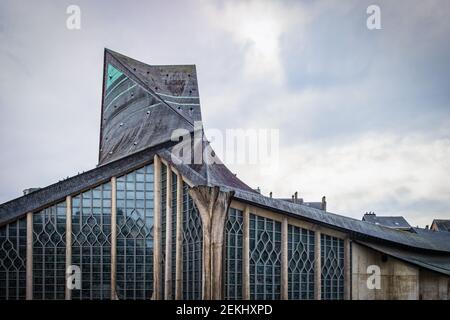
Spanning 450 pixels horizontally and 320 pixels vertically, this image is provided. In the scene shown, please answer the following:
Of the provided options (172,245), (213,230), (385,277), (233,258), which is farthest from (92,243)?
(385,277)

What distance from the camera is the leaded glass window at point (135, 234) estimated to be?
2292 cm

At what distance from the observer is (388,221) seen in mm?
63781

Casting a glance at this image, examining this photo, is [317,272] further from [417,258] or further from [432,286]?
[432,286]

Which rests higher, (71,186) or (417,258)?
(71,186)

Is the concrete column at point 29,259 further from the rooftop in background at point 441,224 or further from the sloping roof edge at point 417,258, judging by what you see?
the rooftop in background at point 441,224

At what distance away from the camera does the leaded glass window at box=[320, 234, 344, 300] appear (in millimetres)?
22406

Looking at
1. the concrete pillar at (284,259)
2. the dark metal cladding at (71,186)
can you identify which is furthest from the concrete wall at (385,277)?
the dark metal cladding at (71,186)

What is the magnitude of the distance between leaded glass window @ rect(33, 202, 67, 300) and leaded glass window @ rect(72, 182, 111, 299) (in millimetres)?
638

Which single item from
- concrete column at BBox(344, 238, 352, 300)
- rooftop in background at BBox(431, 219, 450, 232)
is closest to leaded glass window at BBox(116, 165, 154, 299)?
concrete column at BBox(344, 238, 352, 300)

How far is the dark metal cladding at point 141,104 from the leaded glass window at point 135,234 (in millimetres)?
1999

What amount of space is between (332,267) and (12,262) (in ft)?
52.9
